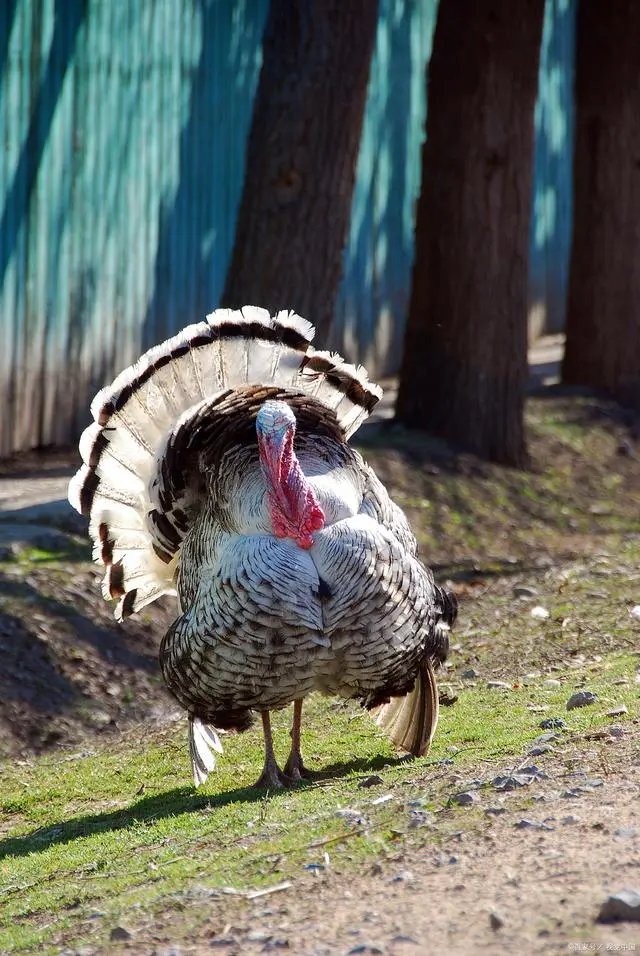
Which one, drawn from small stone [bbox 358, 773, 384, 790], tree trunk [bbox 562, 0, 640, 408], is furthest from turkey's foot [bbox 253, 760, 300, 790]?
tree trunk [bbox 562, 0, 640, 408]

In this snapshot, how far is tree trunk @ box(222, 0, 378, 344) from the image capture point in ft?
29.5

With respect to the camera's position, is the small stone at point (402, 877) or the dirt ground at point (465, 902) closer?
the dirt ground at point (465, 902)

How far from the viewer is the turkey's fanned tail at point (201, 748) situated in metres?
5.59

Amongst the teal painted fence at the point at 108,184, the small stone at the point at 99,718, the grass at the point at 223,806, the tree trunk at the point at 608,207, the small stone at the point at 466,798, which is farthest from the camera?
the tree trunk at the point at 608,207

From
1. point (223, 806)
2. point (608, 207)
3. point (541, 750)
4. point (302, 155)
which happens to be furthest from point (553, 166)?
point (223, 806)

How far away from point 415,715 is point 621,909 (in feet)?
7.98

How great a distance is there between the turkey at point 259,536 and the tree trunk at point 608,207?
6.97 m

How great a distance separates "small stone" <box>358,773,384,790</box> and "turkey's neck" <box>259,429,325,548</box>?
0.88 m

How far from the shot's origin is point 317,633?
15.9 feet

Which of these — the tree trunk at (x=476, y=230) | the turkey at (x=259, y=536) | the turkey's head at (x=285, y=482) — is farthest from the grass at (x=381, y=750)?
the turkey's head at (x=285, y=482)

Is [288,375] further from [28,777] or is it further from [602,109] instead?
[602,109]

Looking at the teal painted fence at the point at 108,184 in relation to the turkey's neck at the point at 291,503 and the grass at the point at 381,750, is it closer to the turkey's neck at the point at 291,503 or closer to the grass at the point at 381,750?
the grass at the point at 381,750

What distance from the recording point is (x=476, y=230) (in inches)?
418

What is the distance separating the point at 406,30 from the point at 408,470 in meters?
6.25
